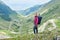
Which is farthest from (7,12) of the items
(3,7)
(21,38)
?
(21,38)

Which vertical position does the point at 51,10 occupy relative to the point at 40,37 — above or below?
above

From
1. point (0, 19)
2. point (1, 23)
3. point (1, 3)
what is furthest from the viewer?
point (1, 3)

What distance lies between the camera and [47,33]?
7438 millimetres

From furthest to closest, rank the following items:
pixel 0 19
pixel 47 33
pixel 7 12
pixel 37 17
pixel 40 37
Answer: pixel 7 12, pixel 0 19, pixel 47 33, pixel 40 37, pixel 37 17

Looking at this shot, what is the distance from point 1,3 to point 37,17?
114 m

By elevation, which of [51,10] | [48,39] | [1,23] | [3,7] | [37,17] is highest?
[3,7]

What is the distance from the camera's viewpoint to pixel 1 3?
390 feet

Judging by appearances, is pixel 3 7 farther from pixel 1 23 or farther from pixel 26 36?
pixel 26 36

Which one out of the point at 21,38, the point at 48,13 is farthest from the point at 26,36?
the point at 48,13

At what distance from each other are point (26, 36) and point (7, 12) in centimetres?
10013

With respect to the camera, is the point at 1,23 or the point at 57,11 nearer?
the point at 1,23

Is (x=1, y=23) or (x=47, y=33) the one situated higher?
(x=1, y=23)

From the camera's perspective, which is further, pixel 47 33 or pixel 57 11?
pixel 57 11

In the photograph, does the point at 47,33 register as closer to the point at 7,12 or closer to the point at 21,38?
the point at 21,38
